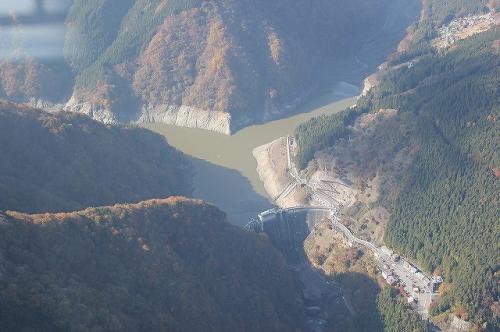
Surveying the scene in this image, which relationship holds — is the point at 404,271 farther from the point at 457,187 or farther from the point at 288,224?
the point at 288,224

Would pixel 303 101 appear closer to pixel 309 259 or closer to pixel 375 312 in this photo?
pixel 309 259

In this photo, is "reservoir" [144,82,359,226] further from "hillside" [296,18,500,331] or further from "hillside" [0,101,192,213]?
"hillside" [296,18,500,331]

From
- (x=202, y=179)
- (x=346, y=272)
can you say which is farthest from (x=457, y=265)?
(x=202, y=179)

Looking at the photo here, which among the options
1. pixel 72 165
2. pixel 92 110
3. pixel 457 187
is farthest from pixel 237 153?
pixel 457 187

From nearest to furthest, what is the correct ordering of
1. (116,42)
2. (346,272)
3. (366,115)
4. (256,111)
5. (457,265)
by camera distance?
(457,265), (346,272), (366,115), (256,111), (116,42)

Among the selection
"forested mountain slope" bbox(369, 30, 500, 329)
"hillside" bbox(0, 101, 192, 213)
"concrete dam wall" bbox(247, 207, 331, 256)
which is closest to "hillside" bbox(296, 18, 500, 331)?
"forested mountain slope" bbox(369, 30, 500, 329)

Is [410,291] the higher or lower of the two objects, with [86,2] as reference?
lower

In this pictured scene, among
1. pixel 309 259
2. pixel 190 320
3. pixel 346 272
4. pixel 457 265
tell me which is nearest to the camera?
pixel 190 320
